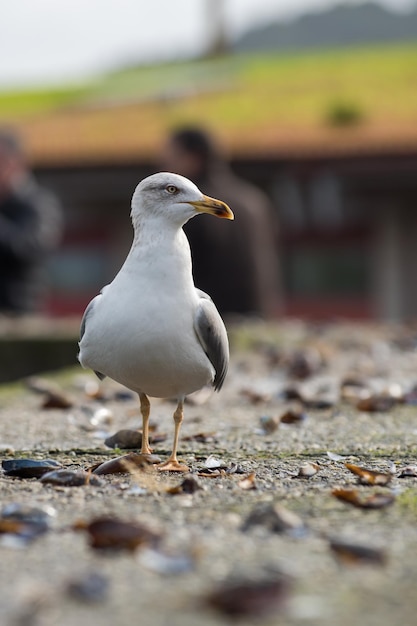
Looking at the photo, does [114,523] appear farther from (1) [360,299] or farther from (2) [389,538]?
(1) [360,299]

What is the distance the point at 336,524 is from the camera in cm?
242

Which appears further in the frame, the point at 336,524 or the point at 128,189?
the point at 128,189

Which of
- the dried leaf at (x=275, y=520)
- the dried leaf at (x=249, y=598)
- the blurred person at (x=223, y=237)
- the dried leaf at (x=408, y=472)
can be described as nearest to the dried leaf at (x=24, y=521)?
the dried leaf at (x=275, y=520)

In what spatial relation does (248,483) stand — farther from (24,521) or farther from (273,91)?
(273,91)

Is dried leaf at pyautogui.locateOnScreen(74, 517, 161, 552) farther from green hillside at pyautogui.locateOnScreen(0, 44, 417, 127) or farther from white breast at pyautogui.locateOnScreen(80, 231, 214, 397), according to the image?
green hillside at pyautogui.locateOnScreen(0, 44, 417, 127)

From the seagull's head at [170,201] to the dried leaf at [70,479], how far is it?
80cm

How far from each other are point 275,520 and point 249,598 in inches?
20.4

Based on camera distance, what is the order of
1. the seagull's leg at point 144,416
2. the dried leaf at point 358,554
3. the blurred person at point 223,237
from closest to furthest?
the dried leaf at point 358,554 < the seagull's leg at point 144,416 < the blurred person at point 223,237

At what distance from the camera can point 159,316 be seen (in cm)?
306

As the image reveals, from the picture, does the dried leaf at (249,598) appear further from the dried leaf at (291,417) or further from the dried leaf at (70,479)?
the dried leaf at (291,417)

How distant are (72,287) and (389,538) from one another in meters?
12.8

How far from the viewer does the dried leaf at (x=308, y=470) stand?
2998 millimetres

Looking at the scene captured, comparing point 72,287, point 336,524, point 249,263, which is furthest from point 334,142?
point 336,524

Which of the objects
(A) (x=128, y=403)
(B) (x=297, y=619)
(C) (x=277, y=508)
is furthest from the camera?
(A) (x=128, y=403)
